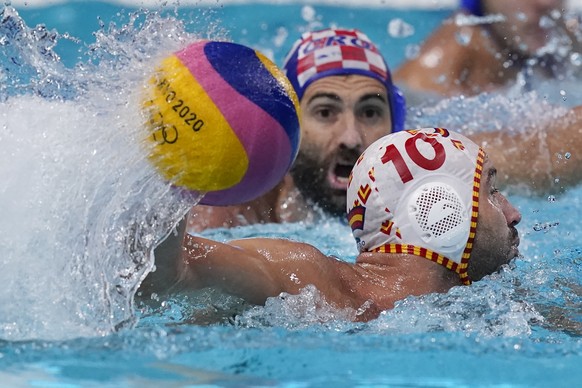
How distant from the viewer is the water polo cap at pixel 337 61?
378cm

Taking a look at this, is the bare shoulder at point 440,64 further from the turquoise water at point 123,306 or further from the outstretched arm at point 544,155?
the turquoise water at point 123,306

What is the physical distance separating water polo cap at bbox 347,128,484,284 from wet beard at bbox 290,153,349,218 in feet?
3.92

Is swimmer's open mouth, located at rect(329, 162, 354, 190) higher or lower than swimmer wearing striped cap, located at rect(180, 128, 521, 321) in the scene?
higher

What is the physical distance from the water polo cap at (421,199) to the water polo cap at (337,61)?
133cm

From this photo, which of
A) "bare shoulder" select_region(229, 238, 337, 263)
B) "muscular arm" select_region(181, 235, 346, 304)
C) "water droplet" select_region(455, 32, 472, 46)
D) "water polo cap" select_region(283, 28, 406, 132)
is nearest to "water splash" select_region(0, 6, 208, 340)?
"muscular arm" select_region(181, 235, 346, 304)

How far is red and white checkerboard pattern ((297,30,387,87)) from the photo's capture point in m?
3.79

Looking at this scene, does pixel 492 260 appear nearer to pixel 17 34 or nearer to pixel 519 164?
pixel 17 34

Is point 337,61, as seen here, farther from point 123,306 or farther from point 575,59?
point 575,59

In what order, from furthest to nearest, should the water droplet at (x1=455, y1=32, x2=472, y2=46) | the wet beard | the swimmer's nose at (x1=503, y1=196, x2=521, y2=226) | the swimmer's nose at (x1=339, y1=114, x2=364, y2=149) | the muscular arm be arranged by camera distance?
the water droplet at (x1=455, y1=32, x2=472, y2=46) < the wet beard < the swimmer's nose at (x1=339, y1=114, x2=364, y2=149) < the swimmer's nose at (x1=503, y1=196, x2=521, y2=226) < the muscular arm

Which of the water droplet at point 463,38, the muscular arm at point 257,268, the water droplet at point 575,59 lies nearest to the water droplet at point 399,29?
the water droplet at point 463,38

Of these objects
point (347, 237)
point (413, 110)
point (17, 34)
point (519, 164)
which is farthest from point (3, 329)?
point (413, 110)

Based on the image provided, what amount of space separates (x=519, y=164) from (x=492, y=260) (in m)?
1.61

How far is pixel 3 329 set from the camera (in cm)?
201

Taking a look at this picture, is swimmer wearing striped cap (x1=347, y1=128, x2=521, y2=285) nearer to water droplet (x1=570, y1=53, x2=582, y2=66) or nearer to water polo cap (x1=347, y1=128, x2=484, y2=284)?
water polo cap (x1=347, y1=128, x2=484, y2=284)
